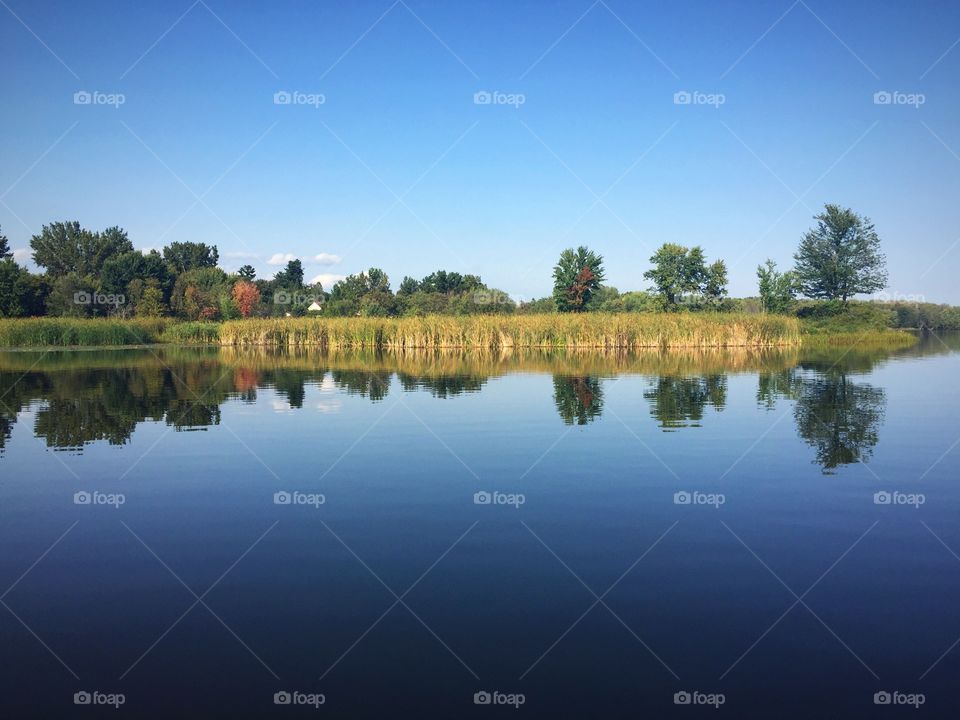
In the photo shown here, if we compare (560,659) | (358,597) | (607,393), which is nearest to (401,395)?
(607,393)

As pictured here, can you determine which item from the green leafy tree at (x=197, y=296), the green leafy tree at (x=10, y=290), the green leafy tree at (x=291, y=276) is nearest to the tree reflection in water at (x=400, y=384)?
the green leafy tree at (x=10, y=290)

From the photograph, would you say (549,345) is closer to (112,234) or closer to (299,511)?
(299,511)

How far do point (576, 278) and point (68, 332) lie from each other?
5449cm

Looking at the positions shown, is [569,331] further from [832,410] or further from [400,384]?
[832,410]

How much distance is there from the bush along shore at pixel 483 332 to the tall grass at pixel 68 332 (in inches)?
2.7

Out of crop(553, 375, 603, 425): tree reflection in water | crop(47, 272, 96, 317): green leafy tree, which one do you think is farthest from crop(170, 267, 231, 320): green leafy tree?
crop(553, 375, 603, 425): tree reflection in water

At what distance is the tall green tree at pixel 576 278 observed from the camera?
90.1m

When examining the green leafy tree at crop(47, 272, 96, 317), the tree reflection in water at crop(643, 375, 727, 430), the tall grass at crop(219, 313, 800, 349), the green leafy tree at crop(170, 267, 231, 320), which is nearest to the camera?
the tree reflection in water at crop(643, 375, 727, 430)

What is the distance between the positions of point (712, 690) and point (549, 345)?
164 ft

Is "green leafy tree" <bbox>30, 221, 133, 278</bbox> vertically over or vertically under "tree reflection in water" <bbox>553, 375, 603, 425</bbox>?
over

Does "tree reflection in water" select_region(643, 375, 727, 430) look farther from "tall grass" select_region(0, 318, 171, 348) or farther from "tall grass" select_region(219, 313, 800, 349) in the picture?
"tall grass" select_region(0, 318, 171, 348)

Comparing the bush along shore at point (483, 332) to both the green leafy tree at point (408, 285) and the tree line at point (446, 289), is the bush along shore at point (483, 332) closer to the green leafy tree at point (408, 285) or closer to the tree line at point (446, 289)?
the tree line at point (446, 289)

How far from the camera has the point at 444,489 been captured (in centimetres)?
1246

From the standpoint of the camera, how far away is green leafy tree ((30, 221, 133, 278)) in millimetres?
117562
